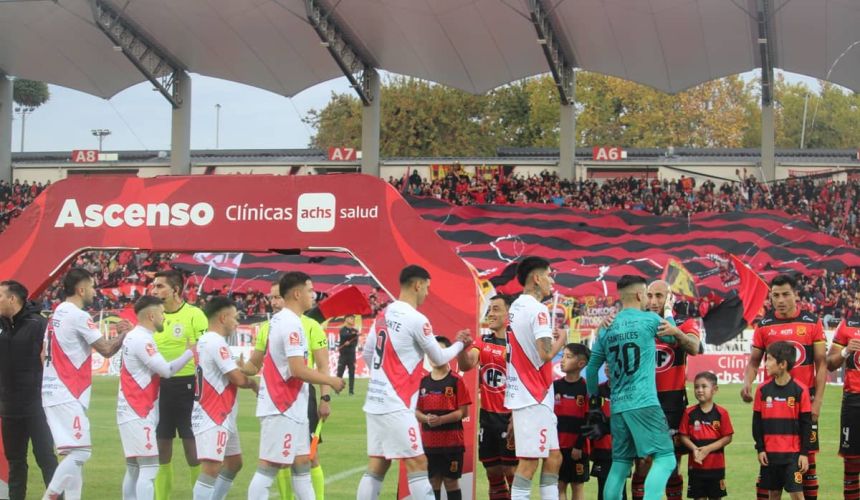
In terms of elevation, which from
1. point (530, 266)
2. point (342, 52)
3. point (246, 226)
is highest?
point (342, 52)

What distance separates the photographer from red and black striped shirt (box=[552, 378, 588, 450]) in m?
10.3

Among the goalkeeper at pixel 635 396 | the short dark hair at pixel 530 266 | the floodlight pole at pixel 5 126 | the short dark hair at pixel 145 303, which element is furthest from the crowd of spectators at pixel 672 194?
the short dark hair at pixel 145 303

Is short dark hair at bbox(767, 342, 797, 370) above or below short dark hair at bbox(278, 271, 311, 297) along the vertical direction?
below

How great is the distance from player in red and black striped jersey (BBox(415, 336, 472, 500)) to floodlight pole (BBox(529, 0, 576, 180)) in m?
24.2

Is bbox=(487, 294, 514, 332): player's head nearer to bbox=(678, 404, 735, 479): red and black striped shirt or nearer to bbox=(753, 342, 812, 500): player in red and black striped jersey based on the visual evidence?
bbox=(678, 404, 735, 479): red and black striped shirt

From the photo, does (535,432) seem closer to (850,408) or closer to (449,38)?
(850,408)

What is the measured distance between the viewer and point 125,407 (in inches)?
384

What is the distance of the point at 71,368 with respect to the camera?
1006 cm

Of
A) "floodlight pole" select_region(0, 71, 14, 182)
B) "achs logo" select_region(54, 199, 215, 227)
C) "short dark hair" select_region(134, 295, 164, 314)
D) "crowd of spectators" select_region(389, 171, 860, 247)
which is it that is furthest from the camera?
"floodlight pole" select_region(0, 71, 14, 182)

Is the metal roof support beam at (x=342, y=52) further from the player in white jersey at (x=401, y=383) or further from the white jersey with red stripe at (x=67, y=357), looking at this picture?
the player in white jersey at (x=401, y=383)

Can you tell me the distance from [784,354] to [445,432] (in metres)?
3.21

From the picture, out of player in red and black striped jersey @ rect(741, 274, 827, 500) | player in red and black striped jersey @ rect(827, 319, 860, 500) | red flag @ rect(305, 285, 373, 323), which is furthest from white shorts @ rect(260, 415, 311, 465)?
player in red and black striped jersey @ rect(827, 319, 860, 500)

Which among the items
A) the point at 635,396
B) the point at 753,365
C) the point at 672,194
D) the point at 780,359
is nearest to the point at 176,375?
the point at 635,396

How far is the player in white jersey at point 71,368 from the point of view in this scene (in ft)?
32.4
